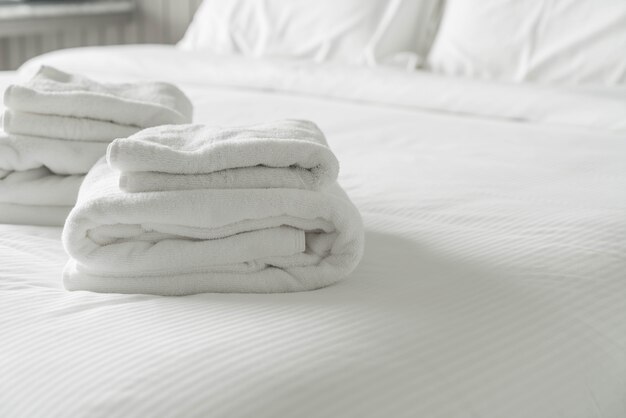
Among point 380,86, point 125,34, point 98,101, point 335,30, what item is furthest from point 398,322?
point 125,34

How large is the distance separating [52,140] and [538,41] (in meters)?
1.33

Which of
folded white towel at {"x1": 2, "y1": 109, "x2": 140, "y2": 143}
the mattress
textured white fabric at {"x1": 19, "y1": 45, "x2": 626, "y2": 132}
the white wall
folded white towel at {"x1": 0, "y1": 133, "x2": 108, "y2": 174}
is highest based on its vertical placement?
folded white towel at {"x1": 2, "y1": 109, "x2": 140, "y2": 143}

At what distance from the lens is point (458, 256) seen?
976 mm

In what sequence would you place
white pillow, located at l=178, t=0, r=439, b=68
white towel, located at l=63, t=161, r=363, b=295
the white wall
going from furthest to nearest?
the white wall, white pillow, located at l=178, t=0, r=439, b=68, white towel, located at l=63, t=161, r=363, b=295

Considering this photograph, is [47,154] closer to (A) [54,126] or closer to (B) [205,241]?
(A) [54,126]

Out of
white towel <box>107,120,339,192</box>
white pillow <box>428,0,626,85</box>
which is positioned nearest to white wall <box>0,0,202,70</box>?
white pillow <box>428,0,626,85</box>

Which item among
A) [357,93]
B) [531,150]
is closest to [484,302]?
[531,150]

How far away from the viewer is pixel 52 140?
3.63 feet

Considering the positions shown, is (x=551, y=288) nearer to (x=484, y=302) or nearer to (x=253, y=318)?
(x=484, y=302)

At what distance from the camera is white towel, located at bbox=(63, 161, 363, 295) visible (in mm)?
848

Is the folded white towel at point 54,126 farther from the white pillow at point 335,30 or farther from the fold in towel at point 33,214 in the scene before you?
the white pillow at point 335,30

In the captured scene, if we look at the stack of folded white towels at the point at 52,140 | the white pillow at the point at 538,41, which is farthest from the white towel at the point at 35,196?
the white pillow at the point at 538,41

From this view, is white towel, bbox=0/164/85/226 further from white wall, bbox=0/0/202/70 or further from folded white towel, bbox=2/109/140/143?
white wall, bbox=0/0/202/70

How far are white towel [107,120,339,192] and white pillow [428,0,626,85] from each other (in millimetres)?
1260
